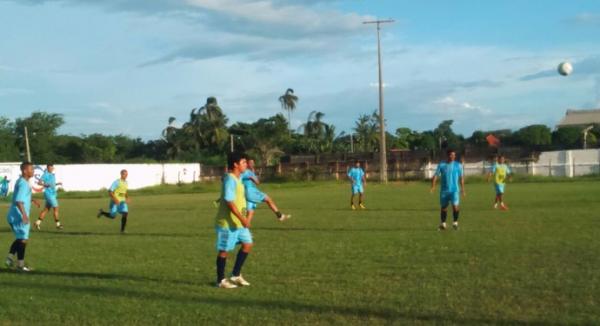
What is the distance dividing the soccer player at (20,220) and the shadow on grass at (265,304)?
1508 mm

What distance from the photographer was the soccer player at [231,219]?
31.8 ft

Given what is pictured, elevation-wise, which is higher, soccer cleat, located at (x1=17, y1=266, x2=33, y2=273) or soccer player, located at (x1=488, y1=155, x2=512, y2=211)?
soccer player, located at (x1=488, y1=155, x2=512, y2=211)

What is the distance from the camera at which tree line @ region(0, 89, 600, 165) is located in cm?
8200

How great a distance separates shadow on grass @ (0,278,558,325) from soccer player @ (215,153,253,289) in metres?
0.64

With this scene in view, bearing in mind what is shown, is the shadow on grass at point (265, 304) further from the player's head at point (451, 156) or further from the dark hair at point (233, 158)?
the player's head at point (451, 156)

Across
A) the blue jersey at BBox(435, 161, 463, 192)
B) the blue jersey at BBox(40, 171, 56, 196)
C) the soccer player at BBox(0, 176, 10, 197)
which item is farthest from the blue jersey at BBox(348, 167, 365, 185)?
the soccer player at BBox(0, 176, 10, 197)

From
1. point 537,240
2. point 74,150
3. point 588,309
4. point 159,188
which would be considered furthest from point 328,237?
point 74,150

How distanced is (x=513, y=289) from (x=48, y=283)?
Result: 6635mm

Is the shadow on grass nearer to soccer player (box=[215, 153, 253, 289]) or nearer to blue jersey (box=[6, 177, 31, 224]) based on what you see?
soccer player (box=[215, 153, 253, 289])

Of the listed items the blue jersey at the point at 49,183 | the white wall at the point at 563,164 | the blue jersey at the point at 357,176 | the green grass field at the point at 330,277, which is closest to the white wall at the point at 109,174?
the white wall at the point at 563,164

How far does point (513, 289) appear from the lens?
8.94 metres

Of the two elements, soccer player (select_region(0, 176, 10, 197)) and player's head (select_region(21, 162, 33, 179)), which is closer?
player's head (select_region(21, 162, 33, 179))

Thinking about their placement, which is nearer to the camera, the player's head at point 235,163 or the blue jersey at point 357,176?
the player's head at point 235,163

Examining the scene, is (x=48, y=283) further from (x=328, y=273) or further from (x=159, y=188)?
(x=159, y=188)
